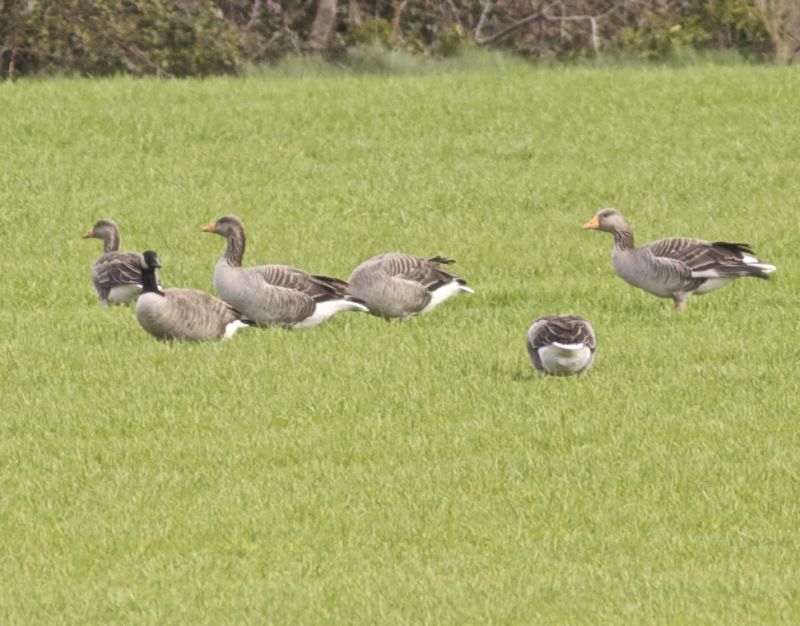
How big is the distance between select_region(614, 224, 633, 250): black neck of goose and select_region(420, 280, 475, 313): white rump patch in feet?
5.68

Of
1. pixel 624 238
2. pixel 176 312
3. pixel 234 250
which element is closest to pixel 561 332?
pixel 176 312

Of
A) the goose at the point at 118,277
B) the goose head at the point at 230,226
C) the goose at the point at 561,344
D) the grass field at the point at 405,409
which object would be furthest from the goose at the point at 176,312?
the goose at the point at 561,344

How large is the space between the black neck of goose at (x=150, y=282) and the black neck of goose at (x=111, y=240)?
15.7 ft

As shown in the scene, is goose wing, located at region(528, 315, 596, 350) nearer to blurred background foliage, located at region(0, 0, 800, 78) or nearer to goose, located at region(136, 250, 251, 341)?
goose, located at region(136, 250, 251, 341)

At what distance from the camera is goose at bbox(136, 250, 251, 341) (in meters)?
16.2

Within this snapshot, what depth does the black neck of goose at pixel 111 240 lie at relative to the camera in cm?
2109

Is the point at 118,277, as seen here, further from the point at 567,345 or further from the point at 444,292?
the point at 567,345

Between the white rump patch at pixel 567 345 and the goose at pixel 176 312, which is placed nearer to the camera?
the white rump patch at pixel 567 345

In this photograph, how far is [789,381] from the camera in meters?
14.6

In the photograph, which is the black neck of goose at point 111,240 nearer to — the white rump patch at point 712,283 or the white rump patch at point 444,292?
the white rump patch at point 444,292

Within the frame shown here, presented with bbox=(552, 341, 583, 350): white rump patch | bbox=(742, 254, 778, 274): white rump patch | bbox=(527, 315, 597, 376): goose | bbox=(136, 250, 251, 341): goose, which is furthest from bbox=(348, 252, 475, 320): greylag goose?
bbox=(552, 341, 583, 350): white rump patch

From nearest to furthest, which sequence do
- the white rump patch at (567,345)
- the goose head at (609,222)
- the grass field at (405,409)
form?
the grass field at (405,409) < the white rump patch at (567,345) < the goose head at (609,222)

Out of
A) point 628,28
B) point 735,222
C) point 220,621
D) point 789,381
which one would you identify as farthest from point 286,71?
→ point 220,621

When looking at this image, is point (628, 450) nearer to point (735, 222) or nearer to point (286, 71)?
point (735, 222)
